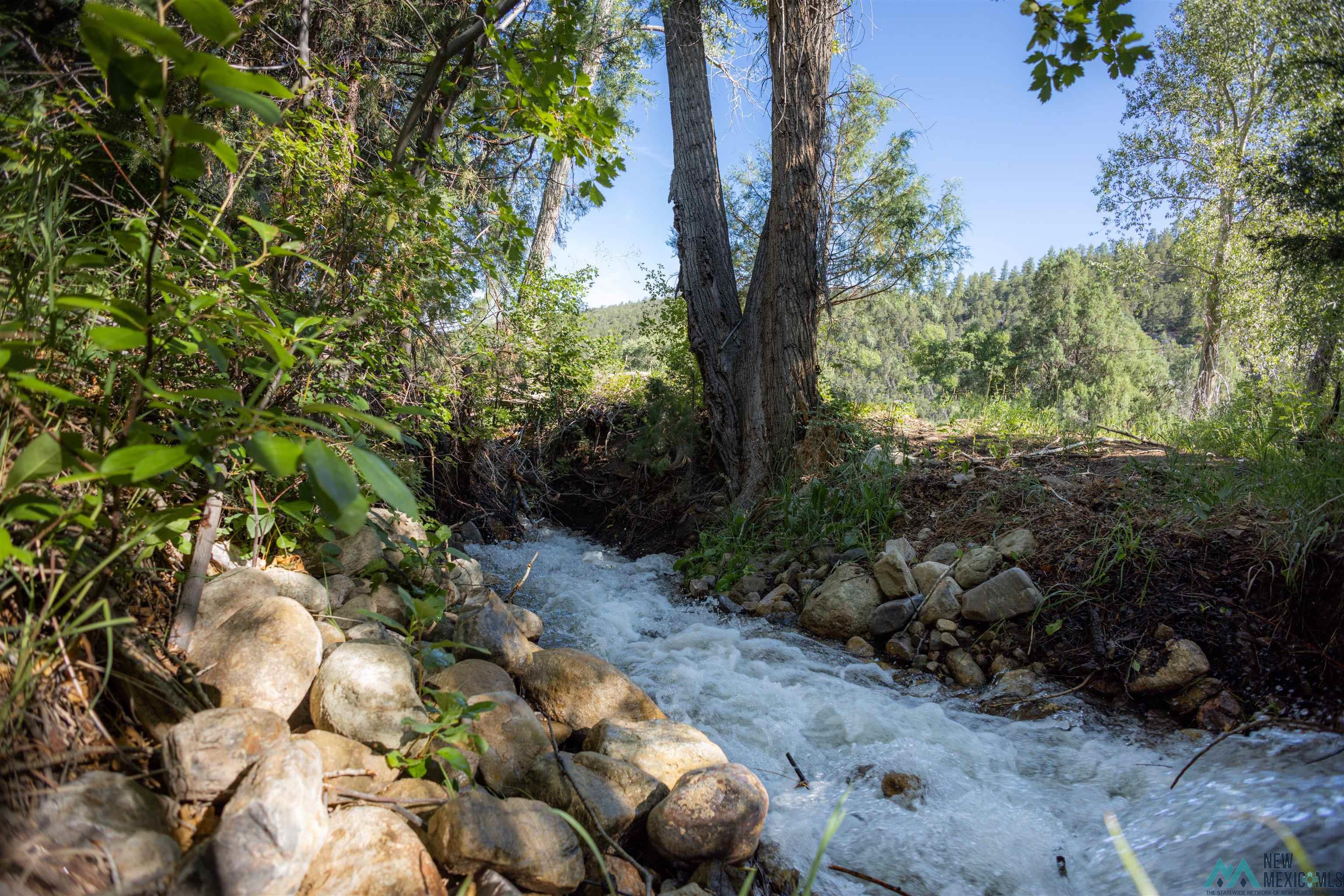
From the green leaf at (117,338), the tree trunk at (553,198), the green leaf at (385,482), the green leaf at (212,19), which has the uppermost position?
→ the tree trunk at (553,198)

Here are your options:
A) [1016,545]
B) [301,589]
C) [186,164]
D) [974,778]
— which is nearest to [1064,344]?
[1016,545]

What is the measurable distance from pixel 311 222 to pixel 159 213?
189cm

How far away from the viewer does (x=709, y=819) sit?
5.39 ft

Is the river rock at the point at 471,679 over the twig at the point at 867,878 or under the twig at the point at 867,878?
over

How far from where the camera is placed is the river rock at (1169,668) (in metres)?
2.39

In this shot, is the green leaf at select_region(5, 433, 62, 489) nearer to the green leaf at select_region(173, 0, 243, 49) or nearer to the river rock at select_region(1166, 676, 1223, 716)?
the green leaf at select_region(173, 0, 243, 49)

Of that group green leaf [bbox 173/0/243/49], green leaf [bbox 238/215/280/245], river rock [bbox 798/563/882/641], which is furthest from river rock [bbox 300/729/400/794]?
river rock [bbox 798/563/882/641]

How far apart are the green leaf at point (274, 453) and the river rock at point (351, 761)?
1066 mm

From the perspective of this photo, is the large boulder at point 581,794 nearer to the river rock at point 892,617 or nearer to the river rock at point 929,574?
the river rock at point 892,617


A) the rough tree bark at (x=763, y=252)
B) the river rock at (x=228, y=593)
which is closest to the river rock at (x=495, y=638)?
the river rock at (x=228, y=593)

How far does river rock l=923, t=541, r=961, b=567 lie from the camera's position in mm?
3480

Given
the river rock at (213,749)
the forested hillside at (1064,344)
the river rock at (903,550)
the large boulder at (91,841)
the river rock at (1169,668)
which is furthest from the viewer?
the forested hillside at (1064,344)

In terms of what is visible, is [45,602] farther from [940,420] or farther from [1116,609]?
[940,420]

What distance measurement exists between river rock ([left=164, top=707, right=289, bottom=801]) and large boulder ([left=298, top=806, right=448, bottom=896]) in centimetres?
22
